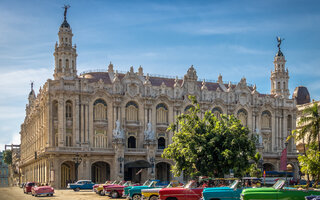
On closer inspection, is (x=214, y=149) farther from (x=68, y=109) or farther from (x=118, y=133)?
(x=68, y=109)

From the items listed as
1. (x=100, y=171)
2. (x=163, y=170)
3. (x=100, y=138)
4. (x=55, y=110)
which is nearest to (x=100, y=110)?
(x=100, y=138)

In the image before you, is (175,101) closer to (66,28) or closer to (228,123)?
(66,28)

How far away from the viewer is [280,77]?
3430 inches

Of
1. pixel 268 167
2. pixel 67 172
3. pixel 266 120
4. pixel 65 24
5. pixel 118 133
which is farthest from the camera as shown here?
pixel 266 120

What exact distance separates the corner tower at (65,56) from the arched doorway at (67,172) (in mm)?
13042

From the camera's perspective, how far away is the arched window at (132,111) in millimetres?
74000

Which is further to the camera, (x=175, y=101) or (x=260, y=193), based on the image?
(x=175, y=101)

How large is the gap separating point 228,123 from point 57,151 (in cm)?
3046

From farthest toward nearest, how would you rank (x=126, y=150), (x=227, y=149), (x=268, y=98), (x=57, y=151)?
(x=268, y=98) < (x=126, y=150) < (x=57, y=151) < (x=227, y=149)

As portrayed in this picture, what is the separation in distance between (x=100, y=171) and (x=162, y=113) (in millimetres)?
13453

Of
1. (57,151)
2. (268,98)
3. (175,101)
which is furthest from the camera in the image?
(268,98)

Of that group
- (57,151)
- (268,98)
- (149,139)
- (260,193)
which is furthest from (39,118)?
(260,193)

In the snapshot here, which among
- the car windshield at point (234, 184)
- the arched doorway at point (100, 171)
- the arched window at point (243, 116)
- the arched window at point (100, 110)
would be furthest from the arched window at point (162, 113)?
the car windshield at point (234, 184)

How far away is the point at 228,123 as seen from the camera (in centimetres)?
4528
